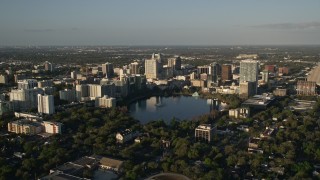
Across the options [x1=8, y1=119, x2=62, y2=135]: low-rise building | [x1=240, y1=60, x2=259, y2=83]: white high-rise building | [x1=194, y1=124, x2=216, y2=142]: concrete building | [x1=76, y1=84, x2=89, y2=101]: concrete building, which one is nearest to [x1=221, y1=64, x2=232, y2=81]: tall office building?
[x1=240, y1=60, x2=259, y2=83]: white high-rise building

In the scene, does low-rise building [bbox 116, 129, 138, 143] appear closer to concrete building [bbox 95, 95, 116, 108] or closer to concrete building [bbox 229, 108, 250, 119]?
concrete building [bbox 229, 108, 250, 119]

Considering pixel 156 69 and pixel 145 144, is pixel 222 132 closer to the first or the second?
pixel 145 144

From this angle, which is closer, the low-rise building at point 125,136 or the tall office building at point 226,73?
the low-rise building at point 125,136

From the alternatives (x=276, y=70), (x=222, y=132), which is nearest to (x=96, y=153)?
(x=222, y=132)

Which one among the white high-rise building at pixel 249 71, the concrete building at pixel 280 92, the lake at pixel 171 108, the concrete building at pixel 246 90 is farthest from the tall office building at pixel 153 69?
the concrete building at pixel 280 92

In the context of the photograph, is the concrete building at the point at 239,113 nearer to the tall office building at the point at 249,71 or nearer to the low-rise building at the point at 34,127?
the low-rise building at the point at 34,127

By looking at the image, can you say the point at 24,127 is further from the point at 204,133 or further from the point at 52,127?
the point at 204,133
